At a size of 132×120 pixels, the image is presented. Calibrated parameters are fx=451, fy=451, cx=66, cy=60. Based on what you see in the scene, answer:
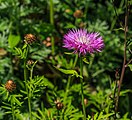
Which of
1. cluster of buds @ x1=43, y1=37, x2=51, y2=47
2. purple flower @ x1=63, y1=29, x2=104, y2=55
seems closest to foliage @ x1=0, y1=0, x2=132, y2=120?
cluster of buds @ x1=43, y1=37, x2=51, y2=47

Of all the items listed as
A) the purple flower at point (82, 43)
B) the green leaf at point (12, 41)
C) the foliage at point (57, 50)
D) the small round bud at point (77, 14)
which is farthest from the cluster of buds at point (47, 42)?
the purple flower at point (82, 43)

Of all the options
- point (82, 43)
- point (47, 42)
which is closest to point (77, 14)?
point (47, 42)

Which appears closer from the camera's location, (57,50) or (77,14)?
(77,14)

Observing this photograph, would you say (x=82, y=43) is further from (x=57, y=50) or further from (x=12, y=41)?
(x=57, y=50)

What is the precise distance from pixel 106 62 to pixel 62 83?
327mm

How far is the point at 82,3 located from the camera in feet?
9.86

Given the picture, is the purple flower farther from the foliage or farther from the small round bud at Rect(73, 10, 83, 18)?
the small round bud at Rect(73, 10, 83, 18)

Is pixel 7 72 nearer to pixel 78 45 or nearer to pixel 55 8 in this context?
pixel 55 8

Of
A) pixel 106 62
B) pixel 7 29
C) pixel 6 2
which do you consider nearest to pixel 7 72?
pixel 7 29

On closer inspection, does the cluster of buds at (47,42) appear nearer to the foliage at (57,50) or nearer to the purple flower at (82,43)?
the foliage at (57,50)

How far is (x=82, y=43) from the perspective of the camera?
6.01ft

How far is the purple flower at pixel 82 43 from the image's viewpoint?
1806 mm

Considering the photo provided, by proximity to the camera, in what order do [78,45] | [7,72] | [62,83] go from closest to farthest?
1. [78,45]
2. [7,72]
3. [62,83]

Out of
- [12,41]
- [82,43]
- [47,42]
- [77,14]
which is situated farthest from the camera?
[47,42]
